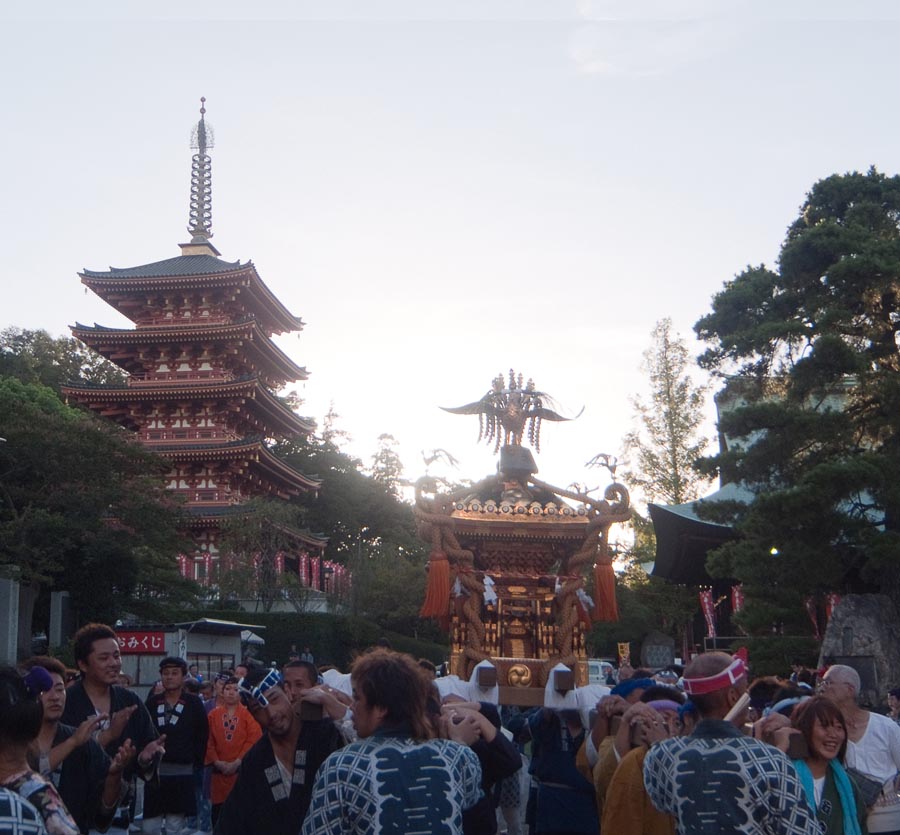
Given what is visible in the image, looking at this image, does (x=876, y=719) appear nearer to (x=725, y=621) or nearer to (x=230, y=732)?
(x=230, y=732)

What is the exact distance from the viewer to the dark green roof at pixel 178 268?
1691 inches

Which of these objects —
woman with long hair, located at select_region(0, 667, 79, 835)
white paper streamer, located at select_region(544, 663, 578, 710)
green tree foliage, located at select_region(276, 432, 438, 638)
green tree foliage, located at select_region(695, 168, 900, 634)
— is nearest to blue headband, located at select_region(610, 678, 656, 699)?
white paper streamer, located at select_region(544, 663, 578, 710)

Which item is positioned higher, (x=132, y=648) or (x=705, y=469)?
(x=705, y=469)

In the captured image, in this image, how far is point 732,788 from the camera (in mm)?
3572

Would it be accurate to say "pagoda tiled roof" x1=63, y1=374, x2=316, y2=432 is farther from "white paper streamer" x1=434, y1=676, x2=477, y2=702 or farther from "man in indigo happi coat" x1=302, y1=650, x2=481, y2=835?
"man in indigo happi coat" x1=302, y1=650, x2=481, y2=835

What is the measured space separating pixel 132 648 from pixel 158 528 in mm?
9602

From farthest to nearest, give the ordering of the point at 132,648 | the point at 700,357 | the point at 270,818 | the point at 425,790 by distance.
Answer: the point at 700,357 < the point at 132,648 < the point at 270,818 < the point at 425,790

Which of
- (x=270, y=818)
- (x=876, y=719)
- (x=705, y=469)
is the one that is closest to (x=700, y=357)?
(x=705, y=469)

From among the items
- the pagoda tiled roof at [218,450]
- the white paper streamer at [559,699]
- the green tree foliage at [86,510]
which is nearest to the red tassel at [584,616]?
the white paper streamer at [559,699]

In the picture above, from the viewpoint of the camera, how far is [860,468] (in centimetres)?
1717

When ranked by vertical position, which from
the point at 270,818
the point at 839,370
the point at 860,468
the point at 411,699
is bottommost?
the point at 270,818

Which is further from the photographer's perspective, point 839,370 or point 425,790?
point 839,370

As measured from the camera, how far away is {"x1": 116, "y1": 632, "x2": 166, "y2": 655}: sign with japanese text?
1845cm

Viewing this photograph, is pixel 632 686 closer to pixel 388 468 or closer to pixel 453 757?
pixel 453 757
